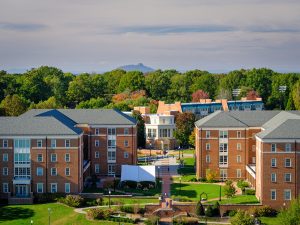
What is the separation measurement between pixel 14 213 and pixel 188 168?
3394 cm

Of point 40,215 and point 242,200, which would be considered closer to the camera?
point 40,215

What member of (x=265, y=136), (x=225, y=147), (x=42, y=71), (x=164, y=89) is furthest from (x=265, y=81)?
(x=265, y=136)

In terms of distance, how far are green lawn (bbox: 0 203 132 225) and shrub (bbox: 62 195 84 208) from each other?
60 centimetres

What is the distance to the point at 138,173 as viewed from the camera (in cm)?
8512

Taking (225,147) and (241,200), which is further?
(225,147)

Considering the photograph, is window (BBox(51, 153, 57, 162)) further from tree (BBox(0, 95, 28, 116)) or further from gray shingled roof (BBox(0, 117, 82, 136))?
tree (BBox(0, 95, 28, 116))

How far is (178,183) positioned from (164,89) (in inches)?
3586

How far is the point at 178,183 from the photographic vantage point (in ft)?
287

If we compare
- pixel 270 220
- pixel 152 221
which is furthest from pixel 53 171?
pixel 270 220

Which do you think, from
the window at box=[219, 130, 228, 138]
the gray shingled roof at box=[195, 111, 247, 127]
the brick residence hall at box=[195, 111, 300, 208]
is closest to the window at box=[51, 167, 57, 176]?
Result: the brick residence hall at box=[195, 111, 300, 208]

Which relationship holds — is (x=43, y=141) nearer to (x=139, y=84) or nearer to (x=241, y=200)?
(x=241, y=200)

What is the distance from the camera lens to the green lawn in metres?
69.9

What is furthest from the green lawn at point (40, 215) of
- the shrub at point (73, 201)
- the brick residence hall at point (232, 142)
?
the brick residence hall at point (232, 142)

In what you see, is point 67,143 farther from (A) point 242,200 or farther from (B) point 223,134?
(B) point 223,134
